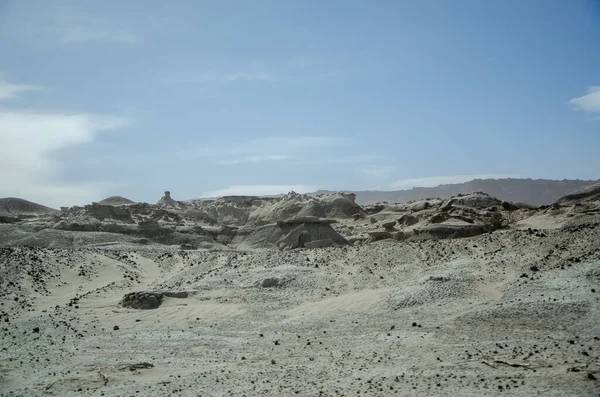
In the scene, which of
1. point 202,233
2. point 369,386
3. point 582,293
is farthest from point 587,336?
point 202,233

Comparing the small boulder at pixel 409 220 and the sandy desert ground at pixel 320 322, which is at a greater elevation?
the small boulder at pixel 409 220

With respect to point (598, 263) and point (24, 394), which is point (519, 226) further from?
point (24, 394)

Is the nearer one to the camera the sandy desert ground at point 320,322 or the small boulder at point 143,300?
the sandy desert ground at point 320,322

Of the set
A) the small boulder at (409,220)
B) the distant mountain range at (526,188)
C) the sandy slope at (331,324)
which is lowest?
the sandy slope at (331,324)

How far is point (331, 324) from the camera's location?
8.84m

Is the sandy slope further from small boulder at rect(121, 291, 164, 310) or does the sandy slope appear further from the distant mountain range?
the distant mountain range

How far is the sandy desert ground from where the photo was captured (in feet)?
19.8

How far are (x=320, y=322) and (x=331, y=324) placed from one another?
24cm

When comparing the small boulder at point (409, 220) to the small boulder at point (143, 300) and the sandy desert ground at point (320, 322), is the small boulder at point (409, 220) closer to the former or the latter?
the sandy desert ground at point (320, 322)

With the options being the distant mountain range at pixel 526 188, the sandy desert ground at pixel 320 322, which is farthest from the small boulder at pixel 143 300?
the distant mountain range at pixel 526 188

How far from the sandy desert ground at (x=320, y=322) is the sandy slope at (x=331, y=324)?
31 mm

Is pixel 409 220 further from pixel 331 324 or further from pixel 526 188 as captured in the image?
pixel 526 188

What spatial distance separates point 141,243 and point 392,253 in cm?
1298

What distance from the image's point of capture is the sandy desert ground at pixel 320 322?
19.8 ft
